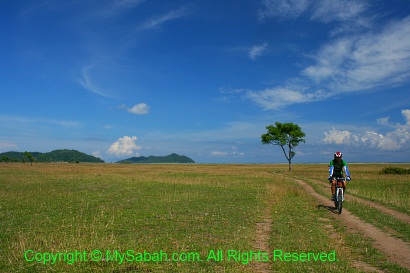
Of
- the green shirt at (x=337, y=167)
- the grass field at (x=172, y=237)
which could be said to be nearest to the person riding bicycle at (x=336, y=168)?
the green shirt at (x=337, y=167)

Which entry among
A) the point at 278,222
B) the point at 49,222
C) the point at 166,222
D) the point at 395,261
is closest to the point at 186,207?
the point at 166,222

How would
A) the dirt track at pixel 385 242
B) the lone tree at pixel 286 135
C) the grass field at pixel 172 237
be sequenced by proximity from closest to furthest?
the grass field at pixel 172 237
the dirt track at pixel 385 242
the lone tree at pixel 286 135

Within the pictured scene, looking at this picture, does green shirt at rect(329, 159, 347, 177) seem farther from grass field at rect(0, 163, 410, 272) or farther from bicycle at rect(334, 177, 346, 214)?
grass field at rect(0, 163, 410, 272)

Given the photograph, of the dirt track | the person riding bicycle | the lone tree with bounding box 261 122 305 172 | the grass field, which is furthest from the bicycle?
the lone tree with bounding box 261 122 305 172

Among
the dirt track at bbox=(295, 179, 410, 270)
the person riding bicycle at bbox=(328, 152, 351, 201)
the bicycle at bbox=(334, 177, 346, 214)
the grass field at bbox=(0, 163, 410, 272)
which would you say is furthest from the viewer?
the person riding bicycle at bbox=(328, 152, 351, 201)

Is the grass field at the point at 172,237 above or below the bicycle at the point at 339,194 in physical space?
below

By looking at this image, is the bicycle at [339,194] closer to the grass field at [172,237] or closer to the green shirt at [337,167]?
the green shirt at [337,167]

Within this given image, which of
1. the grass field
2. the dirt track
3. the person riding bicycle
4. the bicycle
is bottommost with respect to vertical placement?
the grass field

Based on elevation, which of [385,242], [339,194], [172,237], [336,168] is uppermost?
[336,168]

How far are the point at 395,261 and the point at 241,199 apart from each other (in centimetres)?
1562

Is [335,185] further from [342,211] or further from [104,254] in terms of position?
[104,254]

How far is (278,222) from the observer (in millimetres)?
15477

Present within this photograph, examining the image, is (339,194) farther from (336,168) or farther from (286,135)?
(286,135)

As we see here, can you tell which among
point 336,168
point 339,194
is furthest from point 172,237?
point 336,168
